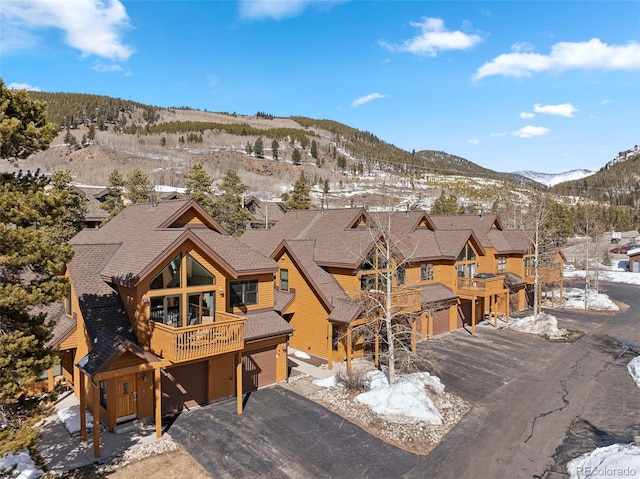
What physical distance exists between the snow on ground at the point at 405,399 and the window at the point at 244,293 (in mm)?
6116

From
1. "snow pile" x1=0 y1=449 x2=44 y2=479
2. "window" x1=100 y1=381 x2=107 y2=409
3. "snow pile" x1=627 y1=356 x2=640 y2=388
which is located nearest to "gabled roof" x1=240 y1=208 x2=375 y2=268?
"window" x1=100 y1=381 x2=107 y2=409

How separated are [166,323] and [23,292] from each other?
663 cm

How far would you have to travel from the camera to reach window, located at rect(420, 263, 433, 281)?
26.5 meters

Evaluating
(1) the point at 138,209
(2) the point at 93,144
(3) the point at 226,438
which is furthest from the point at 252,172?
(3) the point at 226,438

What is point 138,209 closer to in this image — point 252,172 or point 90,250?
point 90,250

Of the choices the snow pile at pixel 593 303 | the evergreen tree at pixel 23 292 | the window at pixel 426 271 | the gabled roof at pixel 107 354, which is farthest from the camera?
the snow pile at pixel 593 303

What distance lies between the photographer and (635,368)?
20000mm

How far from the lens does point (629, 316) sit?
33625 millimetres

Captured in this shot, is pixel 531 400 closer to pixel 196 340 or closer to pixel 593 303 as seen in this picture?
pixel 196 340

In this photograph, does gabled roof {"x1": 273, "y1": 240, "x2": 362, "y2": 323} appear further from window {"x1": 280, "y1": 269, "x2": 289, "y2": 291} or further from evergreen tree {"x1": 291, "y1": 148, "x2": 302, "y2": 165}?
evergreen tree {"x1": 291, "y1": 148, "x2": 302, "y2": 165}

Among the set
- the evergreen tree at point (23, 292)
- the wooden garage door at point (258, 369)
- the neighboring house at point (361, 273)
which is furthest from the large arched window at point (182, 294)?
the neighboring house at point (361, 273)

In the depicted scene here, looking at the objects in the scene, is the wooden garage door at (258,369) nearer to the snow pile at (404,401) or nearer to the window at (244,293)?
the window at (244,293)

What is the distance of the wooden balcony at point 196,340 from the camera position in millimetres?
13047

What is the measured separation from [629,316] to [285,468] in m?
34.6
